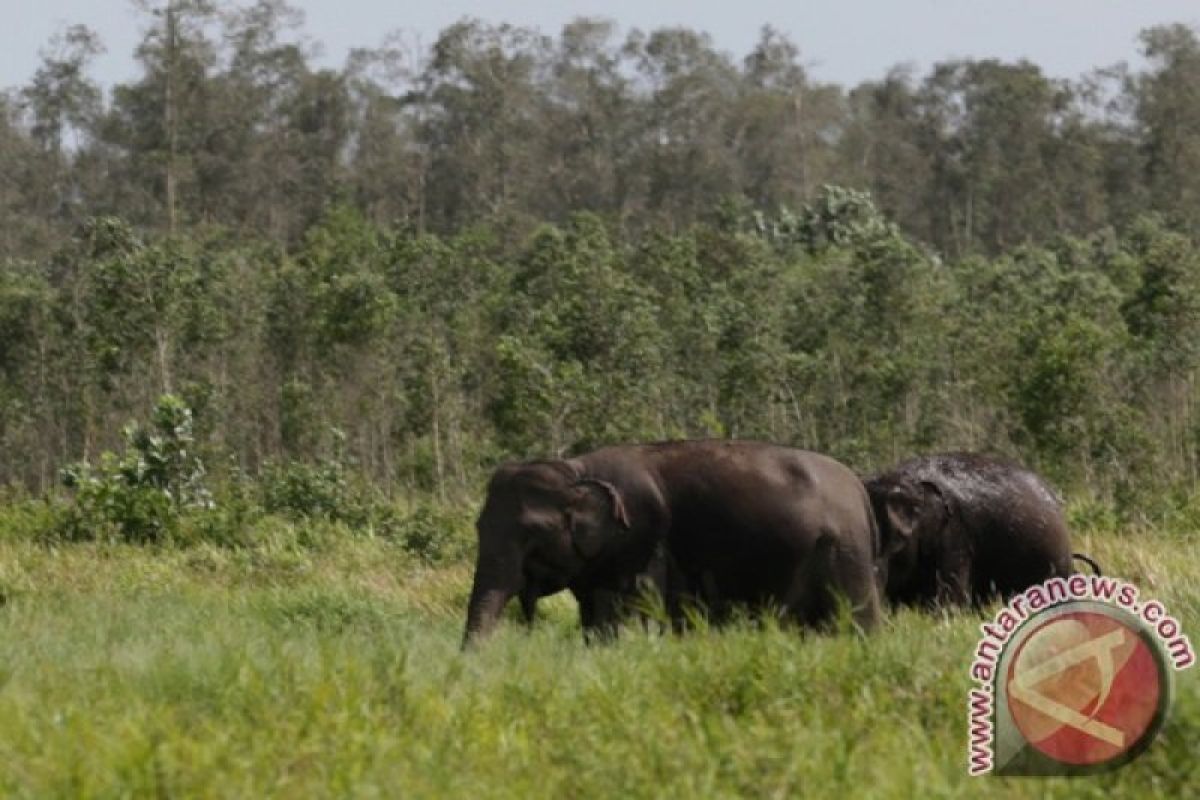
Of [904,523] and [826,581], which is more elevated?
[904,523]

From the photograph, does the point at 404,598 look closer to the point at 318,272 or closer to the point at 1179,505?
the point at 1179,505

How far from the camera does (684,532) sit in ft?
32.2

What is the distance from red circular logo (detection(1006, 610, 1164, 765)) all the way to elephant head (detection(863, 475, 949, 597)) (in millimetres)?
4037

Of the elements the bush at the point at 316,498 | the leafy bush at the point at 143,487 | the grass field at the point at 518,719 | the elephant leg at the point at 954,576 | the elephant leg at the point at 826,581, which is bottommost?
the bush at the point at 316,498

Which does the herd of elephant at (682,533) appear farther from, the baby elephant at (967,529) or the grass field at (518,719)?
the grass field at (518,719)

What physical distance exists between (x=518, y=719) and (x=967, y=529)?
16.8ft

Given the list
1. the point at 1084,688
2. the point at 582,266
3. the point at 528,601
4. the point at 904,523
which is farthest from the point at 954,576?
the point at 582,266

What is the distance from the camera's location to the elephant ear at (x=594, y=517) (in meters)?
9.65

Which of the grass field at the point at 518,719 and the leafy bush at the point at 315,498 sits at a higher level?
the grass field at the point at 518,719

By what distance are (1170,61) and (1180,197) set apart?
14.3ft

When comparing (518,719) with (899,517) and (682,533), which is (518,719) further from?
(899,517)

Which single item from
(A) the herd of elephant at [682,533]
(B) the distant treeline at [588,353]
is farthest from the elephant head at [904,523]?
(B) the distant treeline at [588,353]

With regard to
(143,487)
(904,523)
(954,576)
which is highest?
(904,523)

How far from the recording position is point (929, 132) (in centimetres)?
6306
